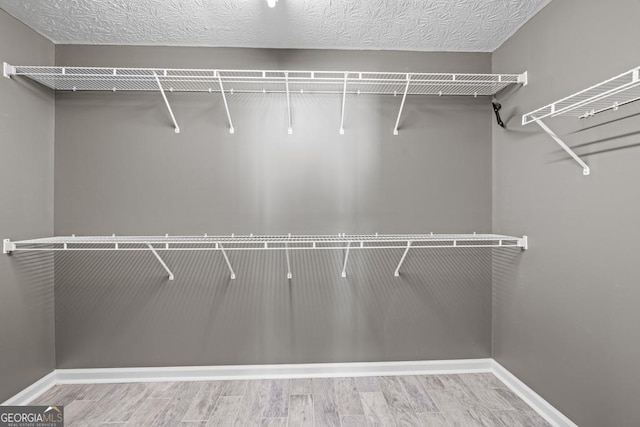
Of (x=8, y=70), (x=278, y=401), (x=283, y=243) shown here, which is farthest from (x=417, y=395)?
(x=8, y=70)

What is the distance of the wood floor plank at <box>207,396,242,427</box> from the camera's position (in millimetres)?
1697

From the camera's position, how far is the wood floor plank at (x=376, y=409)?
1.70 m

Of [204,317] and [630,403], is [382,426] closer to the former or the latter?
[630,403]

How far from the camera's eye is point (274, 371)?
83.6 inches

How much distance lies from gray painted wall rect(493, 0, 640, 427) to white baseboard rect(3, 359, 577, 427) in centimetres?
20

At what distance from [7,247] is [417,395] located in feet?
8.18

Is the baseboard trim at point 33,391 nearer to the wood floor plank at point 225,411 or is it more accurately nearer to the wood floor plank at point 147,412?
the wood floor plank at point 147,412

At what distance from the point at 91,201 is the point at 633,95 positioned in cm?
291

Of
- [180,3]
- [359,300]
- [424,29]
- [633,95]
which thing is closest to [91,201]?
Result: [180,3]

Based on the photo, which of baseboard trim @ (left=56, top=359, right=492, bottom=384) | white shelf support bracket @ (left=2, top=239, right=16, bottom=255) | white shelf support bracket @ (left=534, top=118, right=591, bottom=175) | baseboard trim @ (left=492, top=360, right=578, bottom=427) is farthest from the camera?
baseboard trim @ (left=56, top=359, right=492, bottom=384)

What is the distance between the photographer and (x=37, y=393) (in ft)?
6.31

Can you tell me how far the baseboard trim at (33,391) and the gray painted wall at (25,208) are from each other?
0.10 ft

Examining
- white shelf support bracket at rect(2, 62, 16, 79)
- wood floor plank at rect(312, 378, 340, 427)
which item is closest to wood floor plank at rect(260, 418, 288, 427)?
wood floor plank at rect(312, 378, 340, 427)

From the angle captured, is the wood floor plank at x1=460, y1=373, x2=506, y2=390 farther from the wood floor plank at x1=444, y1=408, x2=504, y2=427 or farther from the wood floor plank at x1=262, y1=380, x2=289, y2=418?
the wood floor plank at x1=262, y1=380, x2=289, y2=418
